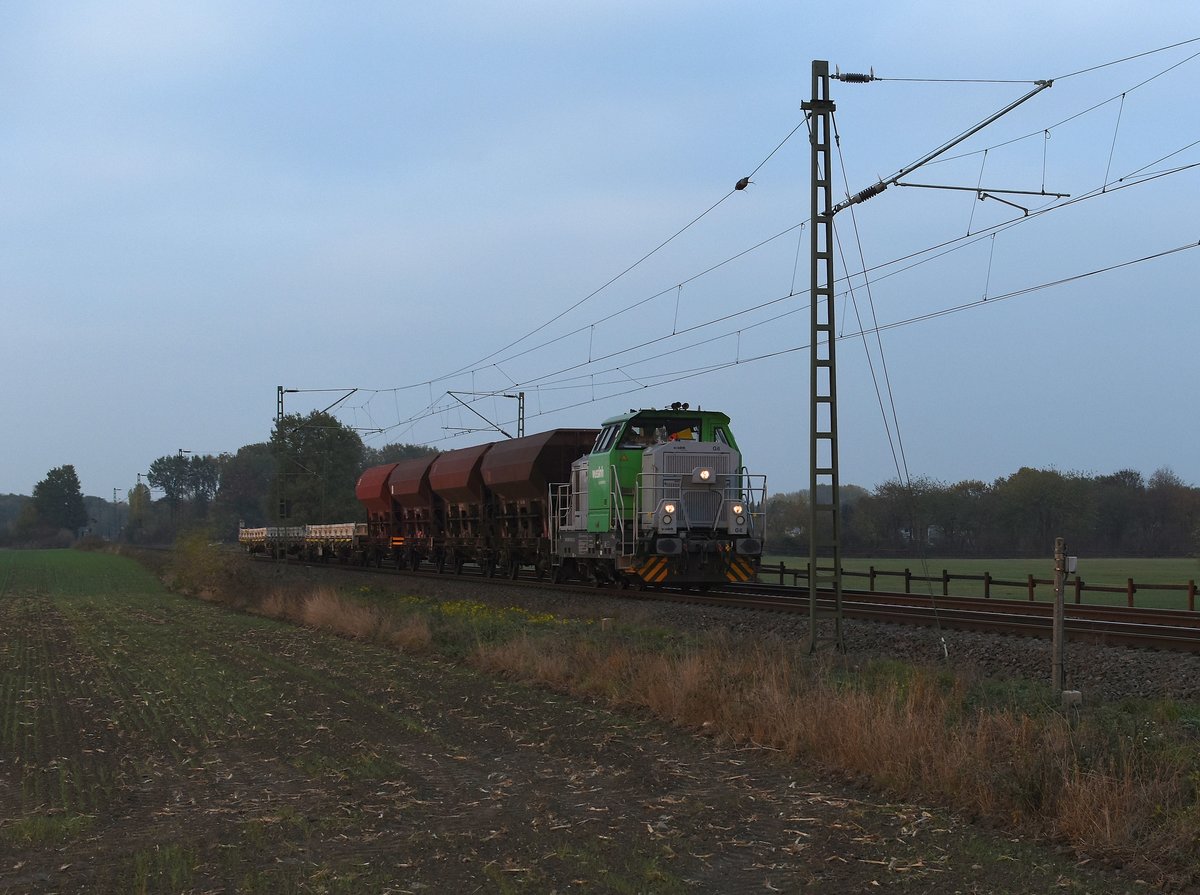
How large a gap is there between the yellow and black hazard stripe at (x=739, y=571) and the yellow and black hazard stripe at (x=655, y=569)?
1462mm

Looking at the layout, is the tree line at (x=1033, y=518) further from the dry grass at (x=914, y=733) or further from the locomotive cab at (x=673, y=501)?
the dry grass at (x=914, y=733)

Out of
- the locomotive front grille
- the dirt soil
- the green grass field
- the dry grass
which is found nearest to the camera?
the dirt soil

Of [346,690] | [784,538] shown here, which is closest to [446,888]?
[346,690]

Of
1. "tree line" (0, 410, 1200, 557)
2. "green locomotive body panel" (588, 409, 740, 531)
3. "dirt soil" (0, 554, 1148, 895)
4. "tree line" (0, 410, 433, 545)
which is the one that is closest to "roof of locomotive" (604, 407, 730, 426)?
"green locomotive body panel" (588, 409, 740, 531)

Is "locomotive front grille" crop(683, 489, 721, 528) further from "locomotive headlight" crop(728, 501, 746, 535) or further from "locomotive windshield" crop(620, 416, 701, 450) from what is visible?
"locomotive windshield" crop(620, 416, 701, 450)

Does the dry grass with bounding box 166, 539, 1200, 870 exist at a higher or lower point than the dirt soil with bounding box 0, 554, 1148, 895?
higher

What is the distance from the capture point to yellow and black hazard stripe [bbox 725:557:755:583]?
2442 centimetres

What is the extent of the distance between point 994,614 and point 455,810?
13590 millimetres

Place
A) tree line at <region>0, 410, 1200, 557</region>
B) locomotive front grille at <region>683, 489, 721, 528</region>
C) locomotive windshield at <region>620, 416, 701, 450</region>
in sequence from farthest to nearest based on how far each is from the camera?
tree line at <region>0, 410, 1200, 557</region> → locomotive windshield at <region>620, 416, 701, 450</region> → locomotive front grille at <region>683, 489, 721, 528</region>

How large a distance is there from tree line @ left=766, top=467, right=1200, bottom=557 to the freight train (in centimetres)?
5194

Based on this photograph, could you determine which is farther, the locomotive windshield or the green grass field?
the green grass field

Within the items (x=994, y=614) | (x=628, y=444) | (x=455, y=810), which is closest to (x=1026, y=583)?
(x=994, y=614)

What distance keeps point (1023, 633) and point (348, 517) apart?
8274 centimetres

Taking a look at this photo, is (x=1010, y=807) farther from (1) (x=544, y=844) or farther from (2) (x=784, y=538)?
(2) (x=784, y=538)
